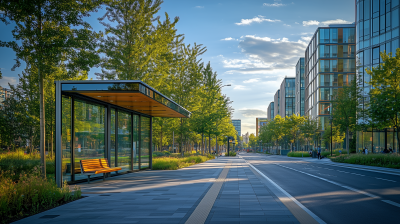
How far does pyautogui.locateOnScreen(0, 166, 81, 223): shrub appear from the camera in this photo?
6941 mm

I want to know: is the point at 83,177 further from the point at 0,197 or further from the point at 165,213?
the point at 165,213

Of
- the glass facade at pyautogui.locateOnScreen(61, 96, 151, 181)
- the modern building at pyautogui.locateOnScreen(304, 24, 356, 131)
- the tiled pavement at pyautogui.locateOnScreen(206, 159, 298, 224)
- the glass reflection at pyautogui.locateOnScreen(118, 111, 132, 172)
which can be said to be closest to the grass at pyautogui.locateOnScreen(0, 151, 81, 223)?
the glass facade at pyautogui.locateOnScreen(61, 96, 151, 181)

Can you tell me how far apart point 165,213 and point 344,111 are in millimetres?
37704

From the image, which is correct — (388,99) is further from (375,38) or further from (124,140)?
(124,140)

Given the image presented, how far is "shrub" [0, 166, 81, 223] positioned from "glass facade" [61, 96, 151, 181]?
11.2 feet

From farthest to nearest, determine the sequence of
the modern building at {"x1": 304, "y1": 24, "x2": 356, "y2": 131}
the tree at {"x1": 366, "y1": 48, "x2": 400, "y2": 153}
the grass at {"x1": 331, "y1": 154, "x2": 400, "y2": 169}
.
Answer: the modern building at {"x1": 304, "y1": 24, "x2": 356, "y2": 131} < the tree at {"x1": 366, "y1": 48, "x2": 400, "y2": 153} < the grass at {"x1": 331, "y1": 154, "x2": 400, "y2": 169}

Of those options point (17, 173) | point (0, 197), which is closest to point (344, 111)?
point (17, 173)

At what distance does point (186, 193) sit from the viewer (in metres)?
10.4

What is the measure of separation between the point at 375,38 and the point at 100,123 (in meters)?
44.0

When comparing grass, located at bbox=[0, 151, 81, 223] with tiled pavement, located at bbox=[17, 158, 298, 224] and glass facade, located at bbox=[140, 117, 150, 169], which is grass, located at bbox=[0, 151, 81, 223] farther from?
glass facade, located at bbox=[140, 117, 150, 169]

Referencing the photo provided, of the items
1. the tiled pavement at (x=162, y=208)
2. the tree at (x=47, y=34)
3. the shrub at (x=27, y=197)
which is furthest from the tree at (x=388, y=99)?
the shrub at (x=27, y=197)

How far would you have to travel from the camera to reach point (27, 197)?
785cm

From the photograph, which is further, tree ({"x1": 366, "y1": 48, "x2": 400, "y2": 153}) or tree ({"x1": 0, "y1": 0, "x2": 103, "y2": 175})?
tree ({"x1": 366, "y1": 48, "x2": 400, "y2": 153})

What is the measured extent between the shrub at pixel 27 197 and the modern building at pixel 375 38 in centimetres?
4254
